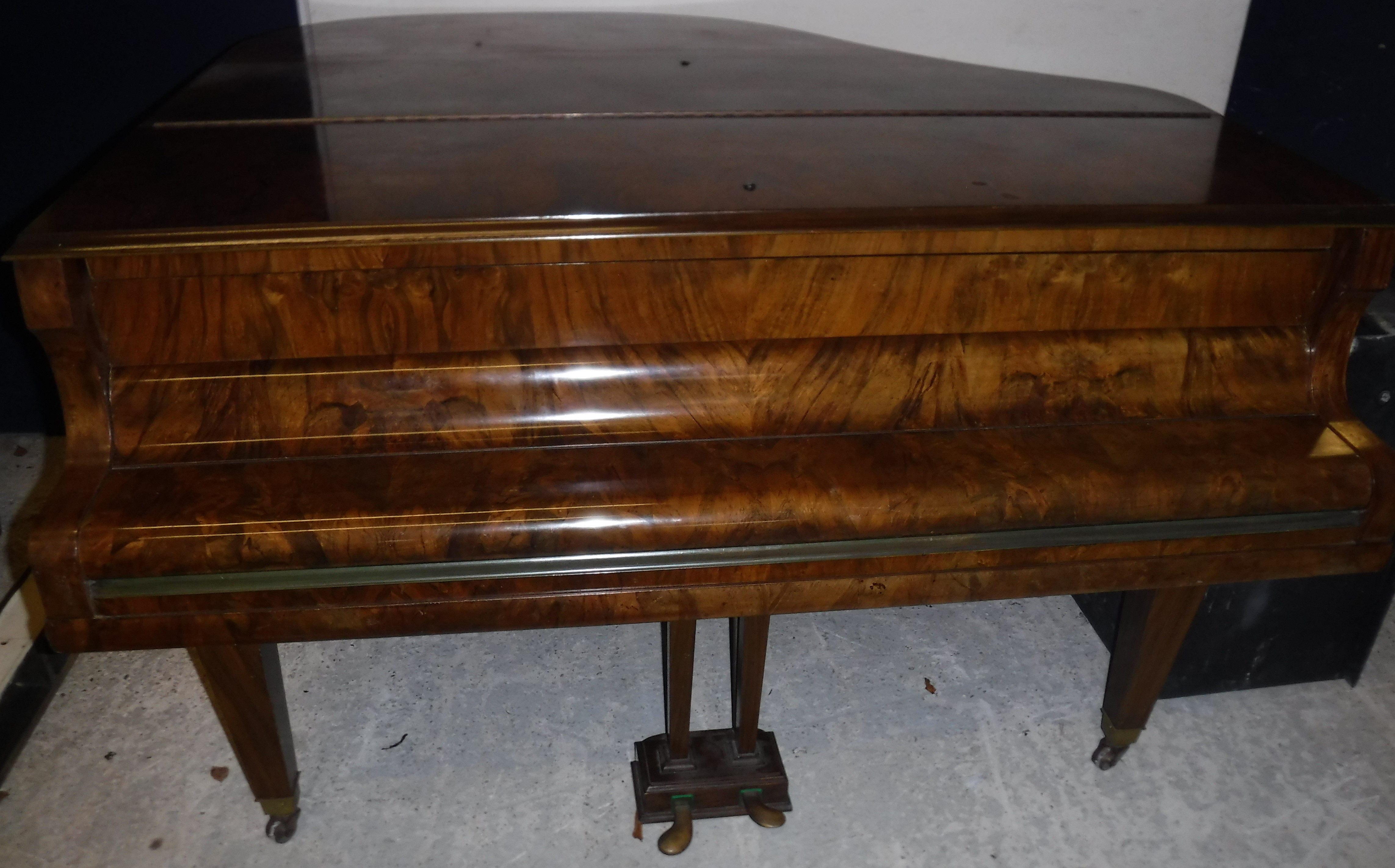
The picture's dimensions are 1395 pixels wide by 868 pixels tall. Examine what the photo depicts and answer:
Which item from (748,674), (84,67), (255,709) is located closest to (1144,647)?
(748,674)

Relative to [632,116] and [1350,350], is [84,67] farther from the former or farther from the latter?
[1350,350]

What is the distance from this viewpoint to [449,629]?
→ 1.38 metres

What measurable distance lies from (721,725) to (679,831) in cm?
31

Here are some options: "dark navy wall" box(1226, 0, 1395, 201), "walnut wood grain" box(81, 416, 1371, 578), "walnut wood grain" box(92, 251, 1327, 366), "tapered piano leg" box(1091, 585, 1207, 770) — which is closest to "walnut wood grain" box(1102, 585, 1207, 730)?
"tapered piano leg" box(1091, 585, 1207, 770)

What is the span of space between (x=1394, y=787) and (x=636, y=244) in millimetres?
1847

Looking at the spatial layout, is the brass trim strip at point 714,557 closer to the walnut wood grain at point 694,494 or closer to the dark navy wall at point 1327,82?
the walnut wood grain at point 694,494

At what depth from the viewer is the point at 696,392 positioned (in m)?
1.43

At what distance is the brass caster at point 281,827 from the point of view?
6.15 ft

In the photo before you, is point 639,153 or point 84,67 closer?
point 639,153

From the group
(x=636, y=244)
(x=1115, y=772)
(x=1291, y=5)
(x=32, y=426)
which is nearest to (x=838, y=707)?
(x=1115, y=772)

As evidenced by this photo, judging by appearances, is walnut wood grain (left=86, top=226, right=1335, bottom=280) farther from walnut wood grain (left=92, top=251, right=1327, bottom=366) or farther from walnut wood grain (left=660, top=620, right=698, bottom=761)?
walnut wood grain (left=660, top=620, right=698, bottom=761)

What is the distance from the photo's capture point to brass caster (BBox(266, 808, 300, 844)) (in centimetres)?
188

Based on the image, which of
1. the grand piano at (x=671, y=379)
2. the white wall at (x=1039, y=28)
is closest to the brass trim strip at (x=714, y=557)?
the grand piano at (x=671, y=379)

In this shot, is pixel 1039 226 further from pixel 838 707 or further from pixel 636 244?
pixel 838 707
